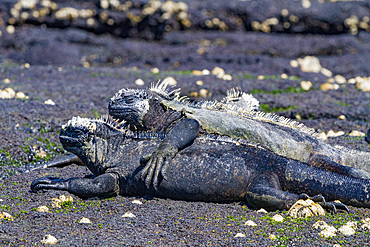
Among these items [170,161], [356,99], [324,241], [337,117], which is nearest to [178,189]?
[170,161]

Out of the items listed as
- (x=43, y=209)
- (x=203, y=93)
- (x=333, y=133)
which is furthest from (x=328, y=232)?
(x=203, y=93)

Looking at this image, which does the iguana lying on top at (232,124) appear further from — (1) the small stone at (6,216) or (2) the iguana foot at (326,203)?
(1) the small stone at (6,216)

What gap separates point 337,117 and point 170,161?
5260 millimetres

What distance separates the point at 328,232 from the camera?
167 inches

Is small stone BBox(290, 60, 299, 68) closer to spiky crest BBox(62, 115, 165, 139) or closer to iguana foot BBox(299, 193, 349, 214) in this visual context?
spiky crest BBox(62, 115, 165, 139)

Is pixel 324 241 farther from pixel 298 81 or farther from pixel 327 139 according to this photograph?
pixel 298 81

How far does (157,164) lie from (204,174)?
469mm

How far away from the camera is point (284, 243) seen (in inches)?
162

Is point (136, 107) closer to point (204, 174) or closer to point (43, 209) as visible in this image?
point (204, 174)

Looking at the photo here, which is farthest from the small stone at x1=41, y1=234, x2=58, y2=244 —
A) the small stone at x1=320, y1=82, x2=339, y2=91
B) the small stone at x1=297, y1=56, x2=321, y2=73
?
the small stone at x1=297, y1=56, x2=321, y2=73

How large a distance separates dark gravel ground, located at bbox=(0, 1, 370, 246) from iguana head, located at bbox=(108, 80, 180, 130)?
891 mm

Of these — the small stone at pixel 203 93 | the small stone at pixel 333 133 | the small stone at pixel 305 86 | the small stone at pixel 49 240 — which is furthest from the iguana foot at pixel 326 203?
the small stone at pixel 305 86

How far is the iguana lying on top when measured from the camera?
5.45 m

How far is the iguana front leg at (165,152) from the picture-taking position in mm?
5020
